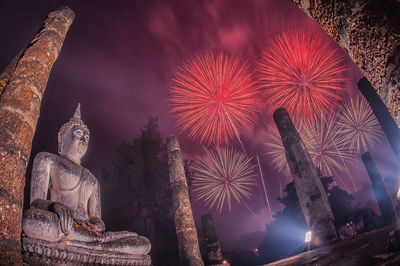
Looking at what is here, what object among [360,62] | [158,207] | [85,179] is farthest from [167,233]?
[360,62]

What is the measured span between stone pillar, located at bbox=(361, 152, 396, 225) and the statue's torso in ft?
50.0

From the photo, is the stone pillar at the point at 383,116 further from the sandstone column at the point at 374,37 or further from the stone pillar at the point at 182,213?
the sandstone column at the point at 374,37

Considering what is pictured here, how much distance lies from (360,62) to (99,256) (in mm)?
3380

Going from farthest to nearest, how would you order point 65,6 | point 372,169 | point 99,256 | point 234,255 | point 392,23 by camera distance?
point 234,255 → point 372,169 → point 65,6 → point 99,256 → point 392,23

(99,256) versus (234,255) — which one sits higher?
(99,256)

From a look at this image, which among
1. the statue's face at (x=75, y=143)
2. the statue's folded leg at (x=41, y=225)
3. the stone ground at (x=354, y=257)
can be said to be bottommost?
the stone ground at (x=354, y=257)

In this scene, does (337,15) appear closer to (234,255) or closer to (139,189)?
(139,189)

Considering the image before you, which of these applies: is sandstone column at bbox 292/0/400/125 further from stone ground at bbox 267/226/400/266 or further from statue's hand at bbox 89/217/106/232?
statue's hand at bbox 89/217/106/232

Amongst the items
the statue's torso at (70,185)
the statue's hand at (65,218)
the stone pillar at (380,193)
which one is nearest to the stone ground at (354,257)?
the statue's hand at (65,218)

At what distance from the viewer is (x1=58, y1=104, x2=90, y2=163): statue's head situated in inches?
168

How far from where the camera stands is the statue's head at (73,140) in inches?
168

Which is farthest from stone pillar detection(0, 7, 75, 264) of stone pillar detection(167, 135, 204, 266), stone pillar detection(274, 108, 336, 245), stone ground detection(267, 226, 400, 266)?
stone pillar detection(274, 108, 336, 245)

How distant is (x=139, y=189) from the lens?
54.9ft

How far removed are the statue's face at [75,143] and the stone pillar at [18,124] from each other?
1.23 metres
